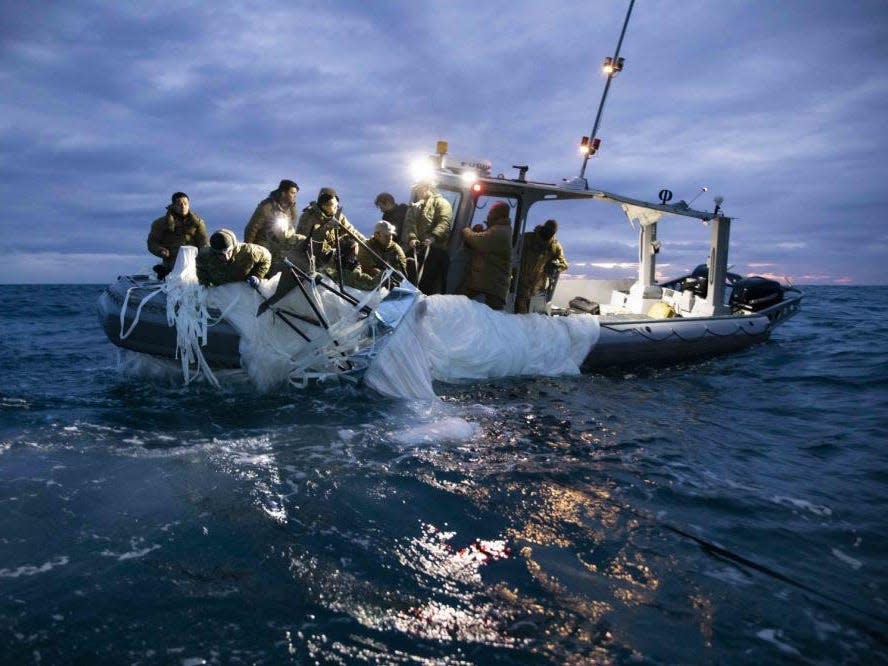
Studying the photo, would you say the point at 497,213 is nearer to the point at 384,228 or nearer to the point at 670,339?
the point at 384,228

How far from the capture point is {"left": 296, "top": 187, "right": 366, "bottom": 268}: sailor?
236 inches

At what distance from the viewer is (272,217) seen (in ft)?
21.4

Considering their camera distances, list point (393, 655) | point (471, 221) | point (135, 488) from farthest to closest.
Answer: point (471, 221), point (135, 488), point (393, 655)

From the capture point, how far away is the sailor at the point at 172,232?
6.73m

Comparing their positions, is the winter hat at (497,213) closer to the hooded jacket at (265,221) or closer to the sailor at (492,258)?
the sailor at (492,258)

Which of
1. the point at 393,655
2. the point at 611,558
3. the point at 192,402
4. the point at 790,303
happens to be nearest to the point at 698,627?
the point at 611,558

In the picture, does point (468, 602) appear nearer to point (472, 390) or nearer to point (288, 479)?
point (288, 479)

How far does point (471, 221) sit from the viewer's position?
7.65 m

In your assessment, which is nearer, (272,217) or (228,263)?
(228,263)

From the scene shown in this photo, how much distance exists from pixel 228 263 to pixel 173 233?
174cm

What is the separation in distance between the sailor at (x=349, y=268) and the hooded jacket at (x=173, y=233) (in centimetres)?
167

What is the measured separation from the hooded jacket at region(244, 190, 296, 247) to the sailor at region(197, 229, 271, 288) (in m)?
0.83

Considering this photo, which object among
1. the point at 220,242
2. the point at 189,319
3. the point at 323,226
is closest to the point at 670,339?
the point at 323,226

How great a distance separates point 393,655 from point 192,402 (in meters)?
4.16
